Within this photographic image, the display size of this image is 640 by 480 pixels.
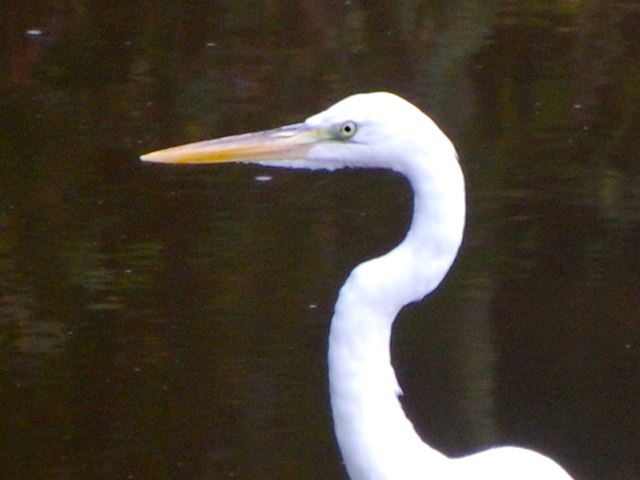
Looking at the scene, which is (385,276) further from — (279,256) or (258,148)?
(279,256)

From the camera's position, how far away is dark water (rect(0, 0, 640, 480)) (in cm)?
493

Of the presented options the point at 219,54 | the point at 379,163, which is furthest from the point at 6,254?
the point at 379,163

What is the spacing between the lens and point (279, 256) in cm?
571

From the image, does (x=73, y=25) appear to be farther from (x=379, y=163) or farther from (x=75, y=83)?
(x=379, y=163)

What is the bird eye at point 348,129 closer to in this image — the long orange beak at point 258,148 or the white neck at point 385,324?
the long orange beak at point 258,148

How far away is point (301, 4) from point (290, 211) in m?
2.81

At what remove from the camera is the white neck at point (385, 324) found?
2.88m

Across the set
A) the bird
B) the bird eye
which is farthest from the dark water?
the bird eye

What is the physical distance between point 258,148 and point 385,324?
0.47 m

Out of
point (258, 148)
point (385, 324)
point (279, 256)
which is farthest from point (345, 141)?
point (279, 256)

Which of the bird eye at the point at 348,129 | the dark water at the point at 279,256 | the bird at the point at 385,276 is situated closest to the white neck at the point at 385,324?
the bird at the point at 385,276

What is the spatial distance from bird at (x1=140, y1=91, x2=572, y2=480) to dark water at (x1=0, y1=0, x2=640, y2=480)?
5.42 feet

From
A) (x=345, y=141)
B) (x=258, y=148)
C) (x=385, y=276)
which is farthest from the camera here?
(x=258, y=148)

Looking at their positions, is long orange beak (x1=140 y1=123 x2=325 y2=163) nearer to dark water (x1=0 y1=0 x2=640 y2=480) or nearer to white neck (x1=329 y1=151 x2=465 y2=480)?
white neck (x1=329 y1=151 x2=465 y2=480)
